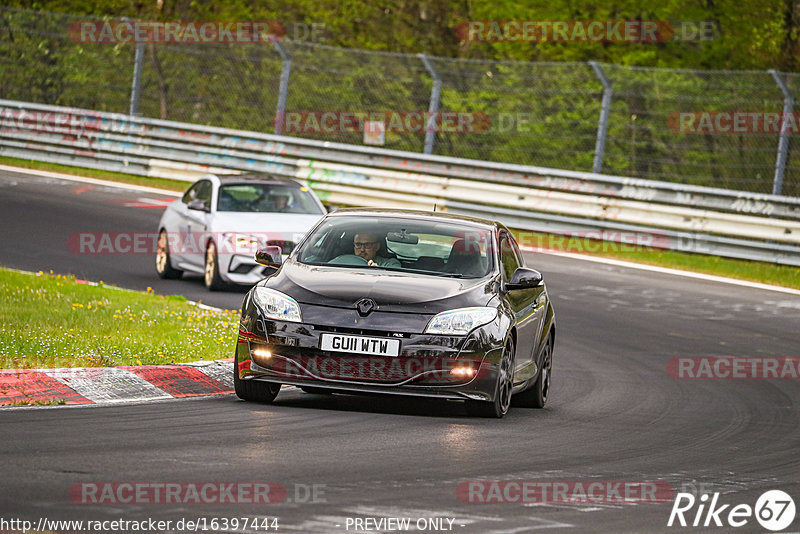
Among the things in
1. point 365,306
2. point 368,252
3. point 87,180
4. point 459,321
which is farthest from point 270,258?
point 87,180

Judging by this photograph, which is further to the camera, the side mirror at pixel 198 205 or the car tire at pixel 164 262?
the car tire at pixel 164 262

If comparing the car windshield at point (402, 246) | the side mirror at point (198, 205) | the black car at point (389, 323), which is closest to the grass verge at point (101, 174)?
the side mirror at point (198, 205)

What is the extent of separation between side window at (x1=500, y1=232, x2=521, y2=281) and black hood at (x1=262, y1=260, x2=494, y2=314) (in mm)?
→ 530

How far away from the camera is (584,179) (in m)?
23.7

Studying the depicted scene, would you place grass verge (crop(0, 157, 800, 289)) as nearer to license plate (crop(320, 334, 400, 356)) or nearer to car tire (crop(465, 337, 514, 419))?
car tire (crop(465, 337, 514, 419))

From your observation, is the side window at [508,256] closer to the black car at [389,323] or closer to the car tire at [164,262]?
the black car at [389,323]

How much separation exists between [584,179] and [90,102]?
1226cm

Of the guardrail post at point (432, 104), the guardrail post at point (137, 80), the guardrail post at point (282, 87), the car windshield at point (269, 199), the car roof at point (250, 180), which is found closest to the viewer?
the car windshield at point (269, 199)

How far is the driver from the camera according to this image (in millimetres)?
10781

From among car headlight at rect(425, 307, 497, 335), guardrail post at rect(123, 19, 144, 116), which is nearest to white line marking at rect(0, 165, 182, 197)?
guardrail post at rect(123, 19, 144, 116)

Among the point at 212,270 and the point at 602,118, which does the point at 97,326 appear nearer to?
the point at 212,270

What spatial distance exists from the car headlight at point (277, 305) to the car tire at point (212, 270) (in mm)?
7127

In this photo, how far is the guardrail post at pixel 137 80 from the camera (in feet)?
96.1

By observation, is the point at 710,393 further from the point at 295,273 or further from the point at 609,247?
the point at 609,247
